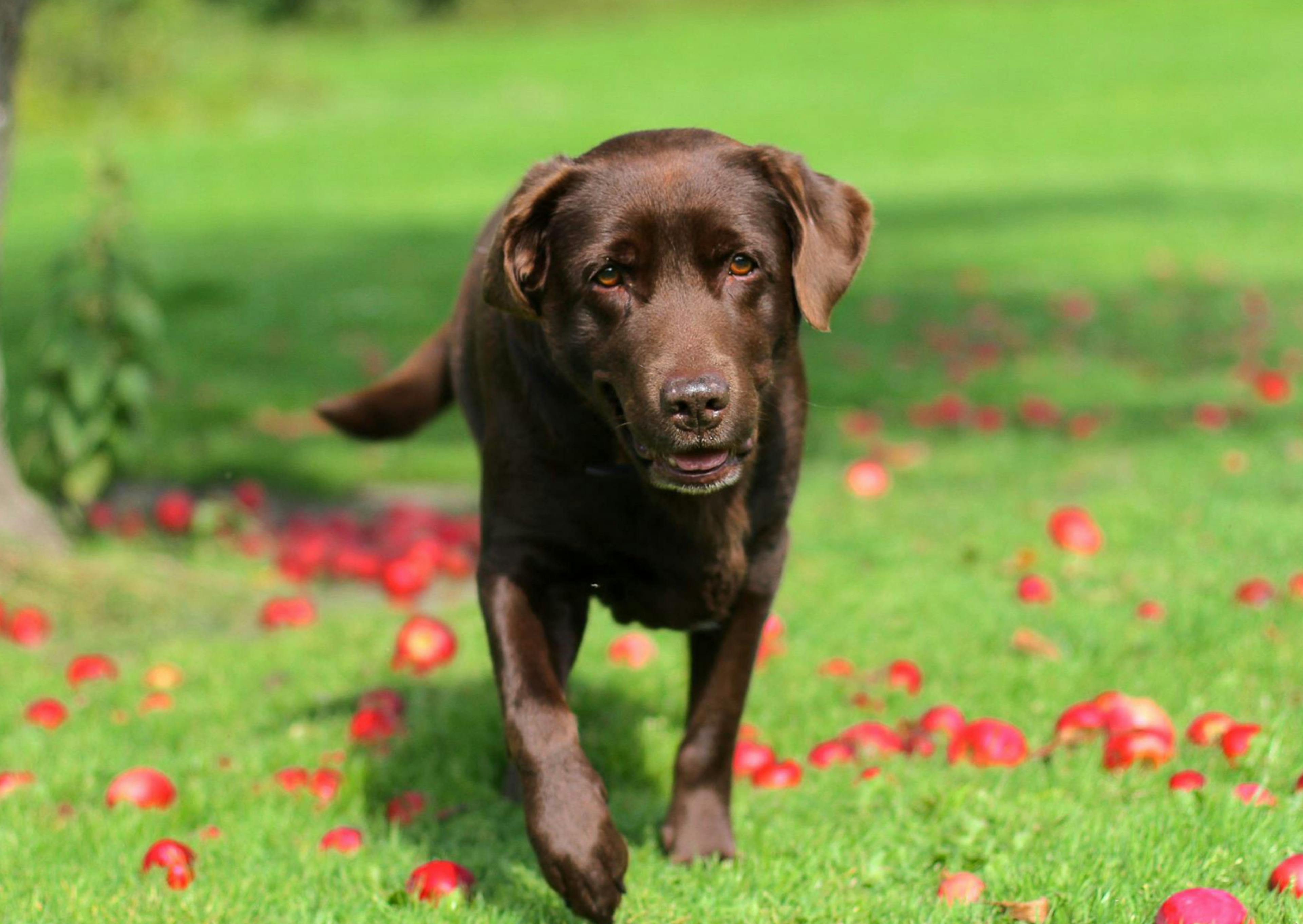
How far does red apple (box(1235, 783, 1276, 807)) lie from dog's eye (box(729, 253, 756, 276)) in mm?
1674

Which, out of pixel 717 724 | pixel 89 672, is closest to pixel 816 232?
pixel 717 724

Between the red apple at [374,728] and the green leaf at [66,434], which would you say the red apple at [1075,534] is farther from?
the green leaf at [66,434]

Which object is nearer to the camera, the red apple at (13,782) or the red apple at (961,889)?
the red apple at (961,889)

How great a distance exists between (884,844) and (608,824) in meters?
0.82

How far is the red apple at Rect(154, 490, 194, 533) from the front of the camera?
702 centimetres

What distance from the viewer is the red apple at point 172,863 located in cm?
353

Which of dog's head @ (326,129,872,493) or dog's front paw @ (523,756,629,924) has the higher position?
dog's head @ (326,129,872,493)

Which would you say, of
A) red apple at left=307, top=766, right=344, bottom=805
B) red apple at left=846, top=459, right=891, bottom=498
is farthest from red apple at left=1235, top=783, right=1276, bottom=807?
red apple at left=846, top=459, right=891, bottom=498

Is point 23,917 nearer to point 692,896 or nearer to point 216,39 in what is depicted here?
point 692,896

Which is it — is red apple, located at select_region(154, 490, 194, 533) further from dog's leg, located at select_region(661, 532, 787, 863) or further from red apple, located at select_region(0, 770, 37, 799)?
dog's leg, located at select_region(661, 532, 787, 863)

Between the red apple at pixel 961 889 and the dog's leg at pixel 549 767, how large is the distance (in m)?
0.70

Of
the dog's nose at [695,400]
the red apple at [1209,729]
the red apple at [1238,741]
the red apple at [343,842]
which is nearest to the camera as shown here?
the dog's nose at [695,400]

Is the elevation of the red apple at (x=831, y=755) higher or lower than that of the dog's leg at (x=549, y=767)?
lower

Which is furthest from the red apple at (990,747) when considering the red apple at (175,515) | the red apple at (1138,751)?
the red apple at (175,515)
